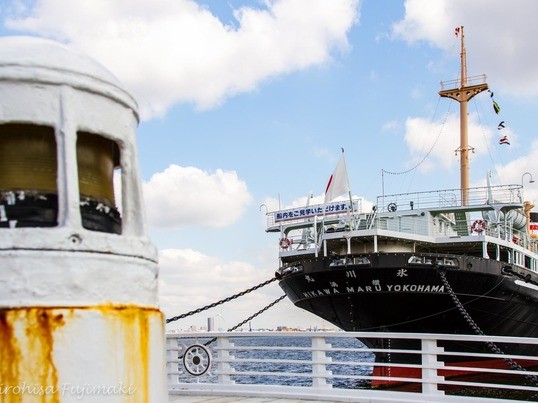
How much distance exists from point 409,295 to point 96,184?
20.3m

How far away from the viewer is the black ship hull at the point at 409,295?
73.9 feet

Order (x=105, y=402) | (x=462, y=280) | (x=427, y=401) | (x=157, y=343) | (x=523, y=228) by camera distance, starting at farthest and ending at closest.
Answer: (x=523, y=228), (x=462, y=280), (x=427, y=401), (x=157, y=343), (x=105, y=402)

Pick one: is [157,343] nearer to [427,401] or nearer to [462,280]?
[427,401]

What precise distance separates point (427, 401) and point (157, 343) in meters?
6.35

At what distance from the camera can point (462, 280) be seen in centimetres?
2306

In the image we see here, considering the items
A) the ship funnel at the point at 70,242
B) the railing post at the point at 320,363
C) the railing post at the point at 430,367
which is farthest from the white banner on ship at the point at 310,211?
the ship funnel at the point at 70,242

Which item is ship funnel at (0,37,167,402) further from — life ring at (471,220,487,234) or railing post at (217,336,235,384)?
life ring at (471,220,487,234)

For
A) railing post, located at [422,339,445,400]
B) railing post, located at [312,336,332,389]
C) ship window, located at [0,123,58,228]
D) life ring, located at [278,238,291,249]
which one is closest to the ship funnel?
ship window, located at [0,123,58,228]

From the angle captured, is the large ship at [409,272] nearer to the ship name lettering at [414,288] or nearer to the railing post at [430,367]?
the ship name lettering at [414,288]

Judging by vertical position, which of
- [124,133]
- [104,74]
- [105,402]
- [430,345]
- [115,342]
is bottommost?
[430,345]

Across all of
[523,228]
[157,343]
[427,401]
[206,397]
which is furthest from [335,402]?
[523,228]

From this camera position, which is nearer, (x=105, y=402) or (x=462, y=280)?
(x=105, y=402)

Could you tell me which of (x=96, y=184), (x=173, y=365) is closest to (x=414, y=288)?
(x=173, y=365)

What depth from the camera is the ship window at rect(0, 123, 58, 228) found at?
316 cm
